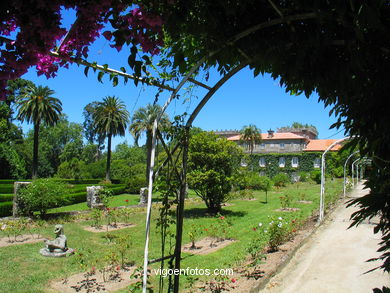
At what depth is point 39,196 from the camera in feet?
38.4

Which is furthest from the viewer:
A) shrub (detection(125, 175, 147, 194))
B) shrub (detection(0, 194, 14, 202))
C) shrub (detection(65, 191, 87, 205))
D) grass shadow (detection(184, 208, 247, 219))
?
shrub (detection(125, 175, 147, 194))

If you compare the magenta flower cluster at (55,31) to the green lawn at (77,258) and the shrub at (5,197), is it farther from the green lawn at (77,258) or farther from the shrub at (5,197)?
the shrub at (5,197)

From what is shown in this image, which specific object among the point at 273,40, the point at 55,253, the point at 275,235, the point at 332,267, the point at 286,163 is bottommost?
the point at 55,253

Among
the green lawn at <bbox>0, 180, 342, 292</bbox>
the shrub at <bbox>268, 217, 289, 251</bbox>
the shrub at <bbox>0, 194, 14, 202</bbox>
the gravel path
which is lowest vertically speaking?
the green lawn at <bbox>0, 180, 342, 292</bbox>

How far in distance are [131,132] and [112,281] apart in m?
25.0

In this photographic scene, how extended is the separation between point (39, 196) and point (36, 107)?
60.0ft

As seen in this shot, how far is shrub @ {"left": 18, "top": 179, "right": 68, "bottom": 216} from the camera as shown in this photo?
1162 cm

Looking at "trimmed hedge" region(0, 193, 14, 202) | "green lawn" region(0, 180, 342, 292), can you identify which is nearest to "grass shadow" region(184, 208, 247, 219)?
"green lawn" region(0, 180, 342, 292)

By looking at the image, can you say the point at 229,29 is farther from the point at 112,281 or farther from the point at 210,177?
the point at 210,177

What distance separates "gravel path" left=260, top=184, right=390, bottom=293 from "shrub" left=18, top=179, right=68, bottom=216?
921cm

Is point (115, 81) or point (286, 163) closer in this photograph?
point (115, 81)

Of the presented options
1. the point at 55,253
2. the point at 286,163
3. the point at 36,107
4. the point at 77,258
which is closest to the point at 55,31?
the point at 77,258

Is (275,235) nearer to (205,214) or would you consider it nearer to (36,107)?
(205,214)

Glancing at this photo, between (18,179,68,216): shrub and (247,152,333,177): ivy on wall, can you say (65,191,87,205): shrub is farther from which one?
(247,152,333,177): ivy on wall
